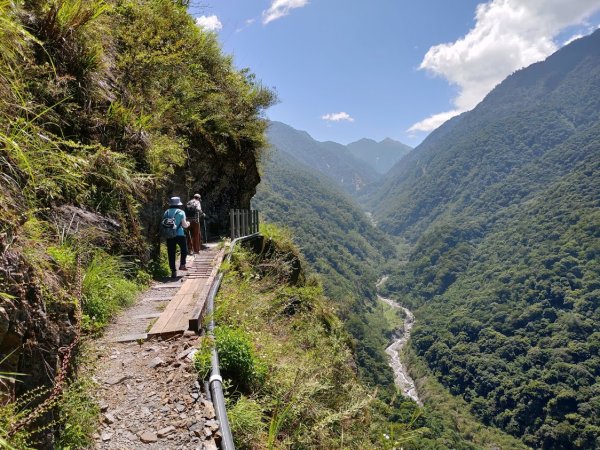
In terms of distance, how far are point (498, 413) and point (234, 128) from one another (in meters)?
66.3

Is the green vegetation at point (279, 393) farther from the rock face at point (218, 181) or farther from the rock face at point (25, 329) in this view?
the rock face at point (218, 181)

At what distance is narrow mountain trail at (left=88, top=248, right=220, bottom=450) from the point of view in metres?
2.66

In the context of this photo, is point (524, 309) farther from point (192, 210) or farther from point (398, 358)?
point (192, 210)

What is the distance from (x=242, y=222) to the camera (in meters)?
12.4

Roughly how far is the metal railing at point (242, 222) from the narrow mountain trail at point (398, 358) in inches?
1571

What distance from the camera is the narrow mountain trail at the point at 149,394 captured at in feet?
8.74

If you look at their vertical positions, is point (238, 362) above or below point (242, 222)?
below

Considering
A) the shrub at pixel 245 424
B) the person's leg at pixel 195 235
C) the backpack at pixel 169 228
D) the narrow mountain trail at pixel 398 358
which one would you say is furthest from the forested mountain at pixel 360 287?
the person's leg at pixel 195 235

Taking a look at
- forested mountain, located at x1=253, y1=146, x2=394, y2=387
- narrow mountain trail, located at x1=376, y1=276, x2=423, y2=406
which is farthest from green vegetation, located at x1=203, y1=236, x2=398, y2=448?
forested mountain, located at x1=253, y1=146, x2=394, y2=387

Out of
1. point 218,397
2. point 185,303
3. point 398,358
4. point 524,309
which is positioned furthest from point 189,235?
point 524,309

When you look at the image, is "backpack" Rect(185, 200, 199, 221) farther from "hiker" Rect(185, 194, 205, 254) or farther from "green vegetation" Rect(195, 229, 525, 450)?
"green vegetation" Rect(195, 229, 525, 450)

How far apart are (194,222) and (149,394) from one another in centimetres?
652

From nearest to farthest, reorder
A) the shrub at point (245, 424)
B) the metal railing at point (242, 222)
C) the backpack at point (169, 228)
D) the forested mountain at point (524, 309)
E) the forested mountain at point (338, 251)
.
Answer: the shrub at point (245, 424) → the backpack at point (169, 228) → the metal railing at point (242, 222) → the forested mountain at point (524, 309) → the forested mountain at point (338, 251)

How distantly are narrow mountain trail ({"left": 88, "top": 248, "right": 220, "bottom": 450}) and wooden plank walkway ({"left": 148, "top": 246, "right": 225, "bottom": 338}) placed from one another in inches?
5.1
